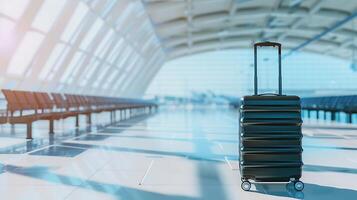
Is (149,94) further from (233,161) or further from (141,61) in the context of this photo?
(233,161)

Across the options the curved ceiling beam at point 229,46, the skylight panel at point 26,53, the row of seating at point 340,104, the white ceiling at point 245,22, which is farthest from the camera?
the curved ceiling beam at point 229,46

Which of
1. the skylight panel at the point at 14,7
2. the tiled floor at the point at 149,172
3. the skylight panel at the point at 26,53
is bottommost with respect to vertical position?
the tiled floor at the point at 149,172

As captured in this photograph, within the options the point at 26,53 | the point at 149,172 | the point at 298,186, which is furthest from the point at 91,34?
the point at 298,186

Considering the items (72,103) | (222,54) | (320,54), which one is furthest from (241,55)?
(72,103)

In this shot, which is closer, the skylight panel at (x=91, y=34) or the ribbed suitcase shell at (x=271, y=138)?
the ribbed suitcase shell at (x=271, y=138)

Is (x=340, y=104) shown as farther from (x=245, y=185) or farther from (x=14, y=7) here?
(x=245, y=185)

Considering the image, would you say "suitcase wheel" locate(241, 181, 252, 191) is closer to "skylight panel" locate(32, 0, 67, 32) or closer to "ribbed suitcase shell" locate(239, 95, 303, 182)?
"ribbed suitcase shell" locate(239, 95, 303, 182)

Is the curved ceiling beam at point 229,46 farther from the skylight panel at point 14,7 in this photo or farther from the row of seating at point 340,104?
the skylight panel at point 14,7

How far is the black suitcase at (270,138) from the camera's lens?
3.48 metres

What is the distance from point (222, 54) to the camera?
4306 centimetres

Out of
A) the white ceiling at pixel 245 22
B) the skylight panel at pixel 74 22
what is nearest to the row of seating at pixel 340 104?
the white ceiling at pixel 245 22

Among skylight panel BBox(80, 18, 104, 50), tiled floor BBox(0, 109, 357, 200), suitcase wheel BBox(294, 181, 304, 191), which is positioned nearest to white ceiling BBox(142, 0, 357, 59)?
skylight panel BBox(80, 18, 104, 50)

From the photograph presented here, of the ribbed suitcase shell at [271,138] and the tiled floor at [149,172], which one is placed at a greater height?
the ribbed suitcase shell at [271,138]

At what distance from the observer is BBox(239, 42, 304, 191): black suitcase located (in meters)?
3.48
